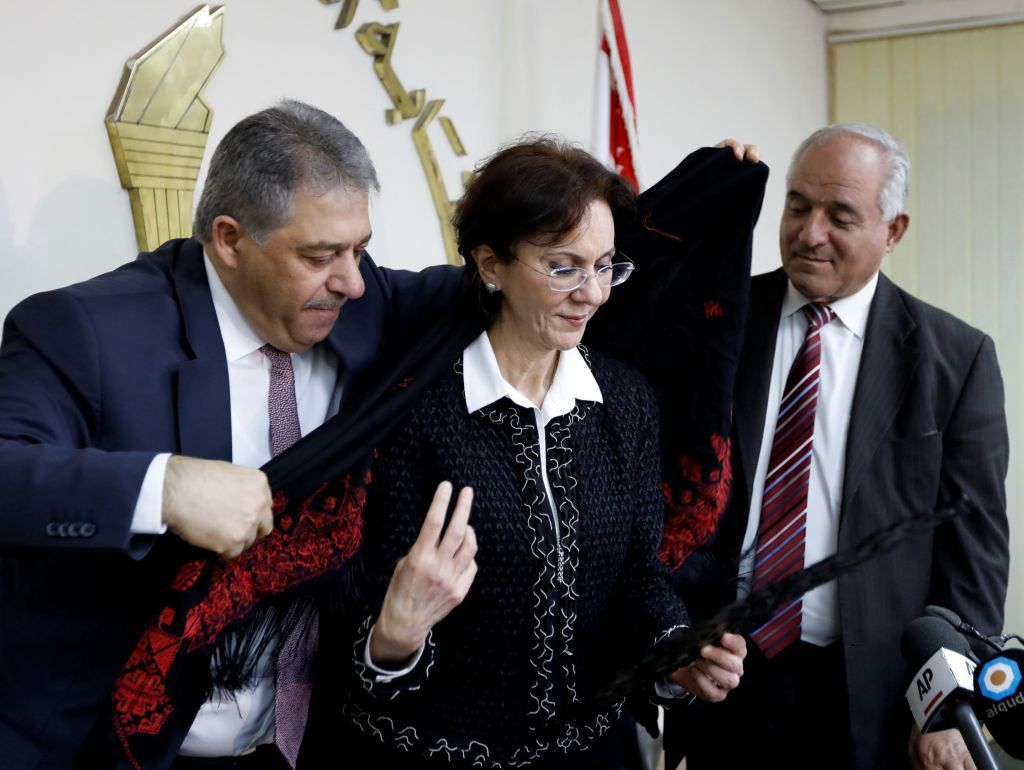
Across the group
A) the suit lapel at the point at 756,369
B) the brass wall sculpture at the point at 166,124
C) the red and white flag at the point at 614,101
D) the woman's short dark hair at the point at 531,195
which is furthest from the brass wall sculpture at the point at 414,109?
the woman's short dark hair at the point at 531,195

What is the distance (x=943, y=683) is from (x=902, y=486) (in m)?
0.72

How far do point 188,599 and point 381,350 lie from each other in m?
Answer: 0.51

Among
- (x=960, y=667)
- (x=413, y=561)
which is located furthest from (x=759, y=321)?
(x=413, y=561)

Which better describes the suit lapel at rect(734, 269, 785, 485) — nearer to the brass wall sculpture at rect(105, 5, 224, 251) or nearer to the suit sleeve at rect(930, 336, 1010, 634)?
the suit sleeve at rect(930, 336, 1010, 634)

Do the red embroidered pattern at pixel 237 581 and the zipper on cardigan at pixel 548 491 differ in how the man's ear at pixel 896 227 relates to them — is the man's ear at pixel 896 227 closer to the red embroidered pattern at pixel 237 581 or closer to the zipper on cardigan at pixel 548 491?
the zipper on cardigan at pixel 548 491

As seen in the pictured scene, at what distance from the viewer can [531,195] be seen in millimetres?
1689

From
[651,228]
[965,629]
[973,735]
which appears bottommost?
[973,735]

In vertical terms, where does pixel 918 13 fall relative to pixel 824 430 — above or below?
above

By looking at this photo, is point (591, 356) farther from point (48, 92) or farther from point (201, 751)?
point (48, 92)

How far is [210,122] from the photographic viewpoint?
2.30 metres

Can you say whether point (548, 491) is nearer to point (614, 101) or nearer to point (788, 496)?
point (788, 496)

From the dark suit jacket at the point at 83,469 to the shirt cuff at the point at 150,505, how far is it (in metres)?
0.01

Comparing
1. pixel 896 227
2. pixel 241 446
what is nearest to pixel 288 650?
pixel 241 446

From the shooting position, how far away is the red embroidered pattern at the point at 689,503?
1.95 meters
